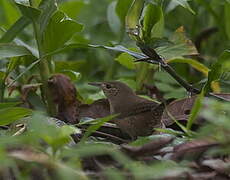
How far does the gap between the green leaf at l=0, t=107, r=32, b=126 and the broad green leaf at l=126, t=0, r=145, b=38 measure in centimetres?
55

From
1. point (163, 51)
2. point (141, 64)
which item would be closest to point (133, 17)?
point (163, 51)

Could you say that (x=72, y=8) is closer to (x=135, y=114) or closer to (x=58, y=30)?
(x=58, y=30)

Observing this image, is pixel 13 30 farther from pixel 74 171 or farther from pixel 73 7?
pixel 74 171

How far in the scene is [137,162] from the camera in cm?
179

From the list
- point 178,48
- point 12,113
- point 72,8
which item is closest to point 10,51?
point 12,113

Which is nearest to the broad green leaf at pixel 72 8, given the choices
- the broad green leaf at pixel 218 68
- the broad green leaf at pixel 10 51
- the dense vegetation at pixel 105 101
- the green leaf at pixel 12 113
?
the dense vegetation at pixel 105 101

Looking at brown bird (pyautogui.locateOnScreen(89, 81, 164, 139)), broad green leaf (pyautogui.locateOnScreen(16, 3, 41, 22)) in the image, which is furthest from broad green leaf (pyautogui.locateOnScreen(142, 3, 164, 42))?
broad green leaf (pyautogui.locateOnScreen(16, 3, 41, 22))

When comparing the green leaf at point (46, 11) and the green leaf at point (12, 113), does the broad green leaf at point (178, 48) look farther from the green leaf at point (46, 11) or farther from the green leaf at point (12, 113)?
the green leaf at point (12, 113)

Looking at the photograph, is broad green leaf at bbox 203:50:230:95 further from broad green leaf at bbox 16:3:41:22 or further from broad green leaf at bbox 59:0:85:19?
broad green leaf at bbox 59:0:85:19

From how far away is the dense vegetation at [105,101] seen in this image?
164cm

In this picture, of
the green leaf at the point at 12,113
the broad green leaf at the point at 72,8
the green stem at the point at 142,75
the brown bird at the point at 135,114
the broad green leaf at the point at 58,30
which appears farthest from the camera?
the broad green leaf at the point at 72,8

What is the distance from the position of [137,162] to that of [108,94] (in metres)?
1.03

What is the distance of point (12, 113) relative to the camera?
85.7 inches

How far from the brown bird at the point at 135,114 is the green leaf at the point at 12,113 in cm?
34
